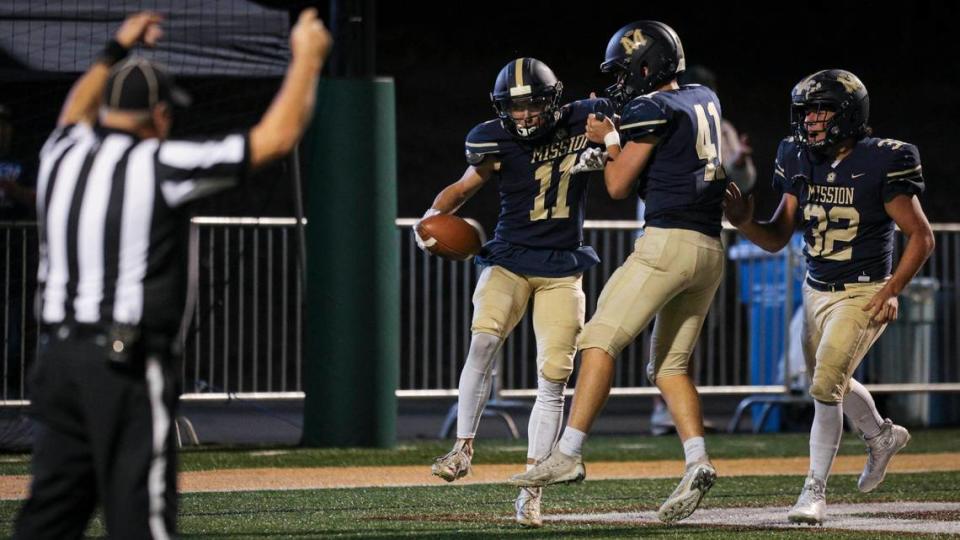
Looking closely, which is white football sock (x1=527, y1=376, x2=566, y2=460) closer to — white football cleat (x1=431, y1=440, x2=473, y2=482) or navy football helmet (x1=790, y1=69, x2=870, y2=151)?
white football cleat (x1=431, y1=440, x2=473, y2=482)

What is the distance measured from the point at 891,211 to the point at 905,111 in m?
13.3

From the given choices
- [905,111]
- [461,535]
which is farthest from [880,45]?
[461,535]

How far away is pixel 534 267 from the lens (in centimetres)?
654

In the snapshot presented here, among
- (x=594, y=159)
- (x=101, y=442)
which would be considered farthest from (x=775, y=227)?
(x=101, y=442)

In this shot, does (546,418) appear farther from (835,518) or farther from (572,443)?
(835,518)

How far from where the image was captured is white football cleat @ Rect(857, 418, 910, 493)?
263 inches

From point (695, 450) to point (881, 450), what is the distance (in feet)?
3.82

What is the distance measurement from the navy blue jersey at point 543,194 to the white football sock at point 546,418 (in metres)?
0.48

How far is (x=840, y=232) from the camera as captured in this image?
6.45 m

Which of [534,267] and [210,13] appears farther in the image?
[210,13]

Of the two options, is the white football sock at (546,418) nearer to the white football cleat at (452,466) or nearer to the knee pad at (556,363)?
the knee pad at (556,363)

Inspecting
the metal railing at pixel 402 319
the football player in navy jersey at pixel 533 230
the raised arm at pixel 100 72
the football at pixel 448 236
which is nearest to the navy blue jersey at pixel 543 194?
the football player in navy jersey at pixel 533 230

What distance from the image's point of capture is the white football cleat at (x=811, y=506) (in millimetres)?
6129

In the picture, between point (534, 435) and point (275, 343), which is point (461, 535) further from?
point (275, 343)
